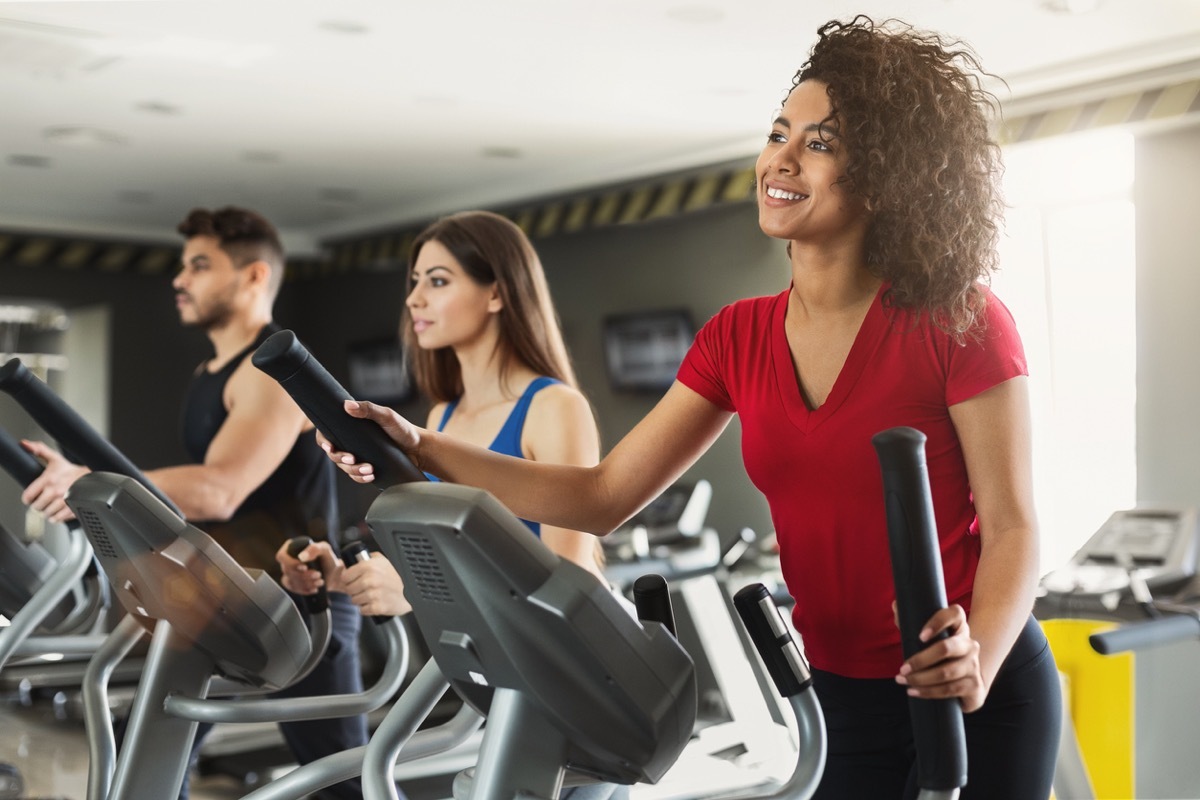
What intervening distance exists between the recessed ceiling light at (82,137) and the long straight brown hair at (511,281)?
3.93 m

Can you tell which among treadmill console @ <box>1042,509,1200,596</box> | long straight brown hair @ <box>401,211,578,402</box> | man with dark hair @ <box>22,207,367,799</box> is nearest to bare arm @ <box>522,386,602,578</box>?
long straight brown hair @ <box>401,211,578,402</box>

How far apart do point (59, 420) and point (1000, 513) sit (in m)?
1.24

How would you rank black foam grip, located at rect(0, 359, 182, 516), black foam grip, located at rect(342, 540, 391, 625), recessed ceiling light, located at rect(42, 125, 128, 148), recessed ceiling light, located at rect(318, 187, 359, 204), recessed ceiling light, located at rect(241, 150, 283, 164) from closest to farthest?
1. black foam grip, located at rect(0, 359, 182, 516)
2. black foam grip, located at rect(342, 540, 391, 625)
3. recessed ceiling light, located at rect(42, 125, 128, 148)
4. recessed ceiling light, located at rect(241, 150, 283, 164)
5. recessed ceiling light, located at rect(318, 187, 359, 204)

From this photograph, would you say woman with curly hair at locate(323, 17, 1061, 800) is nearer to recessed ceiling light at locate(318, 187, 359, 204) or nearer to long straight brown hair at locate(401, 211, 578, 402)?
long straight brown hair at locate(401, 211, 578, 402)

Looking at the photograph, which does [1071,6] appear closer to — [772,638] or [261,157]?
[772,638]

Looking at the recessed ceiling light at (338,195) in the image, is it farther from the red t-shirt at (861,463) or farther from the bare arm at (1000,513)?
the bare arm at (1000,513)

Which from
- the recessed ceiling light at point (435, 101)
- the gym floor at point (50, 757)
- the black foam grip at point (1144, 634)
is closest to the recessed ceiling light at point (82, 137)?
the recessed ceiling light at point (435, 101)

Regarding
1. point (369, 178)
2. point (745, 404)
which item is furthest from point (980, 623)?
point (369, 178)

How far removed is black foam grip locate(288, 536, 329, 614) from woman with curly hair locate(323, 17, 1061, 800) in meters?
0.65

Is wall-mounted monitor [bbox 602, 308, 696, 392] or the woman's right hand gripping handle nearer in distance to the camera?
the woman's right hand gripping handle

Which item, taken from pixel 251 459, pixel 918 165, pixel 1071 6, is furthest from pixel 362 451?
pixel 1071 6

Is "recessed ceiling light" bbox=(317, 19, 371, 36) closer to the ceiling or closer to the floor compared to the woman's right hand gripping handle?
closer to the ceiling

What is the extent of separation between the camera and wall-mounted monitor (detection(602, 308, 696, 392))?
671cm

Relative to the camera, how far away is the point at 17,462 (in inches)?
87.9
